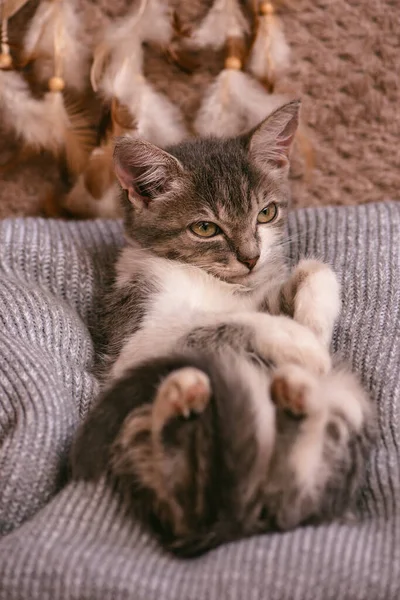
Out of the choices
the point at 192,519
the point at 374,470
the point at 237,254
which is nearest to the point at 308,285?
the point at 237,254

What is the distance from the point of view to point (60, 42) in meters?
1.74

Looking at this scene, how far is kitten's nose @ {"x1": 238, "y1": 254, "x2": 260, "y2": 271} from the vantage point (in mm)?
1301

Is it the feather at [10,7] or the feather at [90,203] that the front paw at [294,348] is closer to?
the feather at [90,203]

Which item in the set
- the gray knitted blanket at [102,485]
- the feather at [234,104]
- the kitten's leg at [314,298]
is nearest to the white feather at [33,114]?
the gray knitted blanket at [102,485]

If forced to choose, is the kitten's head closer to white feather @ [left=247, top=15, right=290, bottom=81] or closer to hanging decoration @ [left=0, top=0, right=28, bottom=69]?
white feather @ [left=247, top=15, right=290, bottom=81]

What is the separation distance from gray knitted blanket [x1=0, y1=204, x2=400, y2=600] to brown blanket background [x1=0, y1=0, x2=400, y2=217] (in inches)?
11.8

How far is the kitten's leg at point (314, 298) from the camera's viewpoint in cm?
118

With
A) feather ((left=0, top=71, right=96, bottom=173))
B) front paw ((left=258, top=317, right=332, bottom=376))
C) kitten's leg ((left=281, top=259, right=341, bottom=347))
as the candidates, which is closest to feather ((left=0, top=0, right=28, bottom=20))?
feather ((left=0, top=71, right=96, bottom=173))

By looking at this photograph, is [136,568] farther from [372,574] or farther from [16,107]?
[16,107]

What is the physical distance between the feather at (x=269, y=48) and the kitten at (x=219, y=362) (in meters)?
0.39

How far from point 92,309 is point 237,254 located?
0.40 metres

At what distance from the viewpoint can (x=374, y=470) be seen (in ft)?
3.49

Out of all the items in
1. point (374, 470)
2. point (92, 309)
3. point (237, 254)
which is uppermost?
point (237, 254)

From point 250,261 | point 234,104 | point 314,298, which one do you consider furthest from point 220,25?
point 314,298
